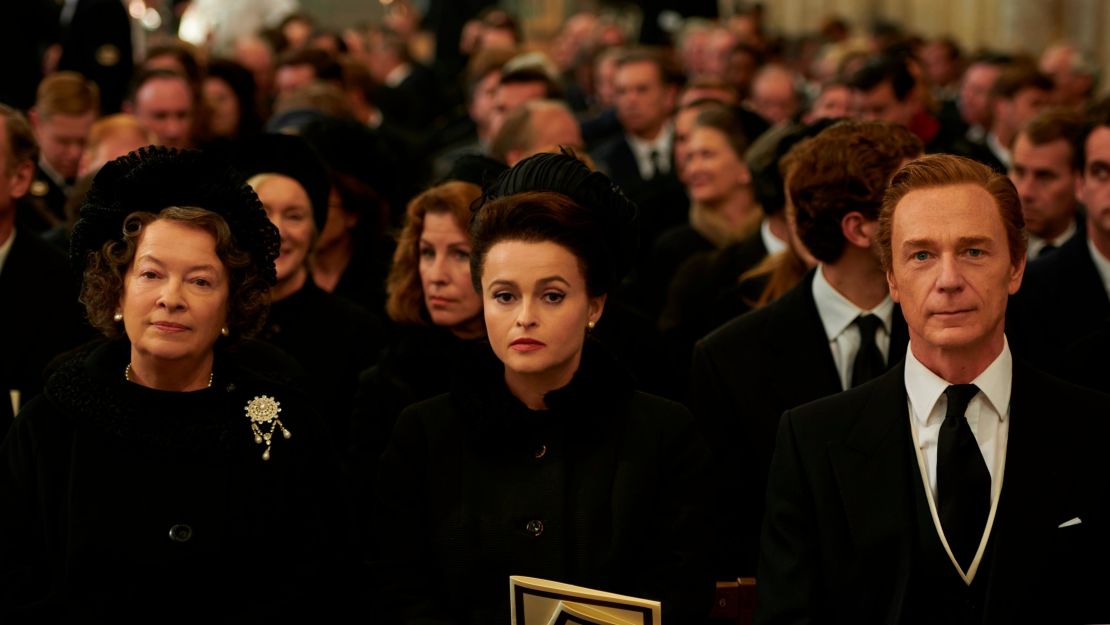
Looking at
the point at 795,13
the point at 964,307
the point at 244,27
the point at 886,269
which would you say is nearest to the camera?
the point at 964,307

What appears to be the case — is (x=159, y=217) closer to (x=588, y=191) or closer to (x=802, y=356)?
(x=588, y=191)

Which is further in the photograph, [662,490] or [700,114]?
[700,114]

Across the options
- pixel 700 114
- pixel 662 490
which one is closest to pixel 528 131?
pixel 700 114

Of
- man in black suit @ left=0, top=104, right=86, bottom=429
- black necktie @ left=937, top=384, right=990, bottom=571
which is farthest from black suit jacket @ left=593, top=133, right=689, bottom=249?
black necktie @ left=937, top=384, right=990, bottom=571

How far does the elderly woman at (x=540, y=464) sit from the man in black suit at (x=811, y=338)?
786mm

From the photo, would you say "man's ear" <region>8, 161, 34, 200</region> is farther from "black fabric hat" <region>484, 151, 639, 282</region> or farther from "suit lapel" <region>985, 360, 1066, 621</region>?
"suit lapel" <region>985, 360, 1066, 621</region>

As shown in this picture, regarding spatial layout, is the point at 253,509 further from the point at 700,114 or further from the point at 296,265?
the point at 700,114

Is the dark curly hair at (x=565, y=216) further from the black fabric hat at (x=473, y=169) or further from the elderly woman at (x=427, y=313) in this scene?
the black fabric hat at (x=473, y=169)

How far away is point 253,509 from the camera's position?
4.05m

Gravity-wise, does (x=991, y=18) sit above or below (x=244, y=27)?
above

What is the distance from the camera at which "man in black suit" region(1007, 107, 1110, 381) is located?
220 inches

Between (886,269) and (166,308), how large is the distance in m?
1.79

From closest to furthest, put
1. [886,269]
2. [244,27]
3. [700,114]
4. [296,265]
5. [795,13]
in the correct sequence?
[886,269], [296,265], [700,114], [244,27], [795,13]

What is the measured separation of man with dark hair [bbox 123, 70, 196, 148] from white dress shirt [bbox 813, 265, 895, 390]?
4.82 metres
